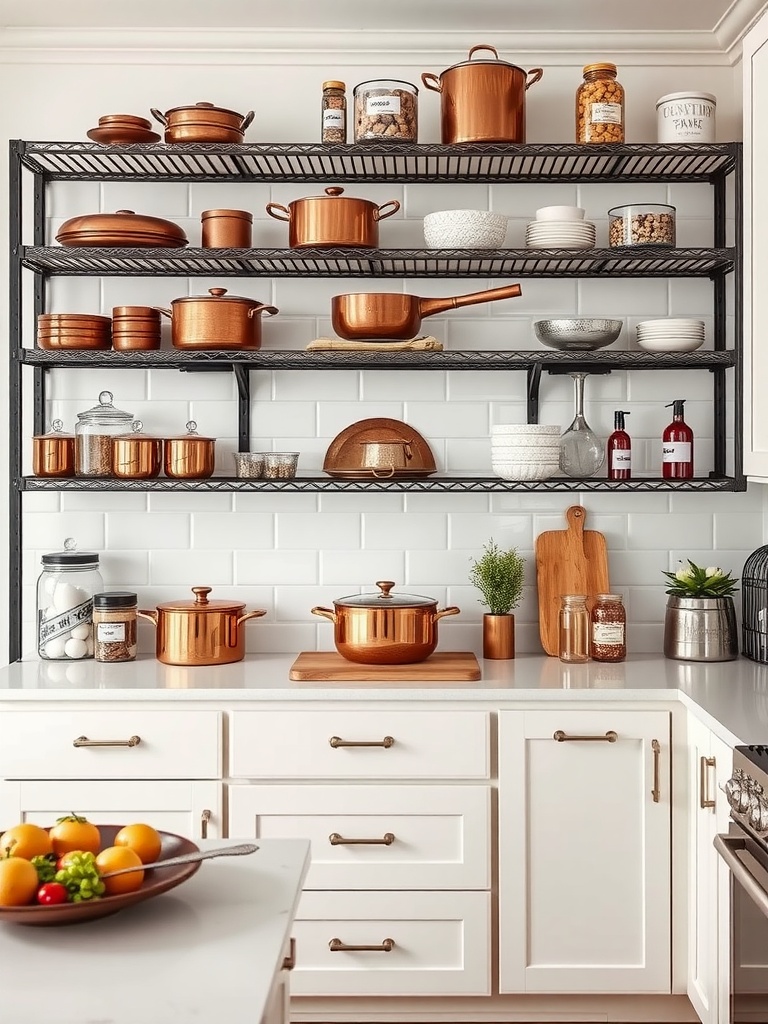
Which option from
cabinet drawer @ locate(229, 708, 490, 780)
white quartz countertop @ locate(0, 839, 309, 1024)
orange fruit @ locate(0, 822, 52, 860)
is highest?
orange fruit @ locate(0, 822, 52, 860)

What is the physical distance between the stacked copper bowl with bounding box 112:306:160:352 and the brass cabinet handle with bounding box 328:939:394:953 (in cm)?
162

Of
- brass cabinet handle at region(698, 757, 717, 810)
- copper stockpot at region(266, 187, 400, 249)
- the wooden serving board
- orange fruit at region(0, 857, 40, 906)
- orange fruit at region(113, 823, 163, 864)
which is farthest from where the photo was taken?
copper stockpot at region(266, 187, 400, 249)

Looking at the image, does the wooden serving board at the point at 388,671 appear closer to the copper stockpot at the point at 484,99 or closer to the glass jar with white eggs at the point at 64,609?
the glass jar with white eggs at the point at 64,609

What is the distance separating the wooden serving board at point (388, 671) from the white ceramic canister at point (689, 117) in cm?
152

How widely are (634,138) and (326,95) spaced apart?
924mm

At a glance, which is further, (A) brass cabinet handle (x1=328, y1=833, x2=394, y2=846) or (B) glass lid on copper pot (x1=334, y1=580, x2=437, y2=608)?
(B) glass lid on copper pot (x1=334, y1=580, x2=437, y2=608)

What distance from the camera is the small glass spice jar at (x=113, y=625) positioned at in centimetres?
283

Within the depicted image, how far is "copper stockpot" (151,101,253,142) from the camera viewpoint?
277 cm

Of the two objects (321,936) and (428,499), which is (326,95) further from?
(321,936)

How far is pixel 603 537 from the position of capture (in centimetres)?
305

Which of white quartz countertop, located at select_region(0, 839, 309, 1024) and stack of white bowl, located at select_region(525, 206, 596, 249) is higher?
stack of white bowl, located at select_region(525, 206, 596, 249)

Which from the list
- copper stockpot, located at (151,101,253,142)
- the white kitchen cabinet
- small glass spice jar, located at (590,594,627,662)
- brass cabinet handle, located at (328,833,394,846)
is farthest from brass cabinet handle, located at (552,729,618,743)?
copper stockpot, located at (151,101,253,142)

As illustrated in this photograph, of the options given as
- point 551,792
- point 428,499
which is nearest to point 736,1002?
point 551,792

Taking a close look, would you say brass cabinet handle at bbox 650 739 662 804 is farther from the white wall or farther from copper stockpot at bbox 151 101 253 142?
copper stockpot at bbox 151 101 253 142
